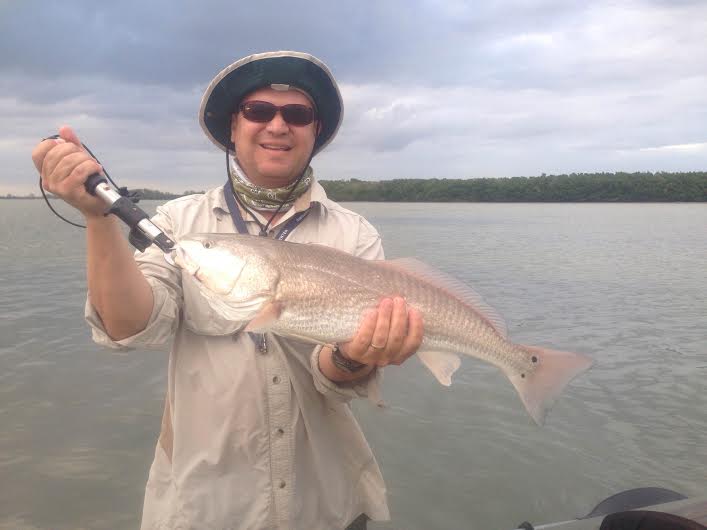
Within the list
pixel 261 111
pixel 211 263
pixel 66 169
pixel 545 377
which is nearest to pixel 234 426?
pixel 211 263

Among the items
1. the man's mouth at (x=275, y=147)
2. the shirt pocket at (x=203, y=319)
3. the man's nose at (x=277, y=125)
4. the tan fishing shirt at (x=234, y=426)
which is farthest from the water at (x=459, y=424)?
the man's nose at (x=277, y=125)

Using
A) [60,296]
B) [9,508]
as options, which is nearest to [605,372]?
[9,508]

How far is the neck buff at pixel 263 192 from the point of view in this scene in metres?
3.23

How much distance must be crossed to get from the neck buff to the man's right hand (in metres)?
1.00

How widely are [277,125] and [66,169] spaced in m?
1.19

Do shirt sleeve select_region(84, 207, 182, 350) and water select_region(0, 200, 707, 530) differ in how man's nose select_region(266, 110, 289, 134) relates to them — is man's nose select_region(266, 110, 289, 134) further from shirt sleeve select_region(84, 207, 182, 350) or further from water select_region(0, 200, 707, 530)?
water select_region(0, 200, 707, 530)

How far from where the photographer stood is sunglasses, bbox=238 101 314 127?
3.15m

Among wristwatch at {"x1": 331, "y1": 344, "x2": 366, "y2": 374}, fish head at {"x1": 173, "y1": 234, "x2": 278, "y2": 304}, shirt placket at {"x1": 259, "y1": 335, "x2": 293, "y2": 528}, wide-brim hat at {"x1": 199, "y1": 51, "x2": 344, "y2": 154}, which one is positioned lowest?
shirt placket at {"x1": 259, "y1": 335, "x2": 293, "y2": 528}

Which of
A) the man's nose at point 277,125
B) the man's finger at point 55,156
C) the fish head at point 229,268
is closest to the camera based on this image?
the man's finger at point 55,156

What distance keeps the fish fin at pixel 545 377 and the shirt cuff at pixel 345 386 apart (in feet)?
2.96

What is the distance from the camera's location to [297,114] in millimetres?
3205

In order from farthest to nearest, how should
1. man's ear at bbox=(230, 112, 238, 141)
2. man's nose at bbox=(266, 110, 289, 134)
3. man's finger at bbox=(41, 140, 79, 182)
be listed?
man's ear at bbox=(230, 112, 238, 141)
man's nose at bbox=(266, 110, 289, 134)
man's finger at bbox=(41, 140, 79, 182)

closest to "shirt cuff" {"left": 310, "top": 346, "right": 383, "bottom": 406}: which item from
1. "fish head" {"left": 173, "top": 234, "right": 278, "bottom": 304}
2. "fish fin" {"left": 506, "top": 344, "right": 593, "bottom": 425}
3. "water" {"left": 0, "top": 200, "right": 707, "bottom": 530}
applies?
"fish head" {"left": 173, "top": 234, "right": 278, "bottom": 304}

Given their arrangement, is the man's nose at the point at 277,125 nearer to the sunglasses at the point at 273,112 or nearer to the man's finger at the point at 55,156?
the sunglasses at the point at 273,112
